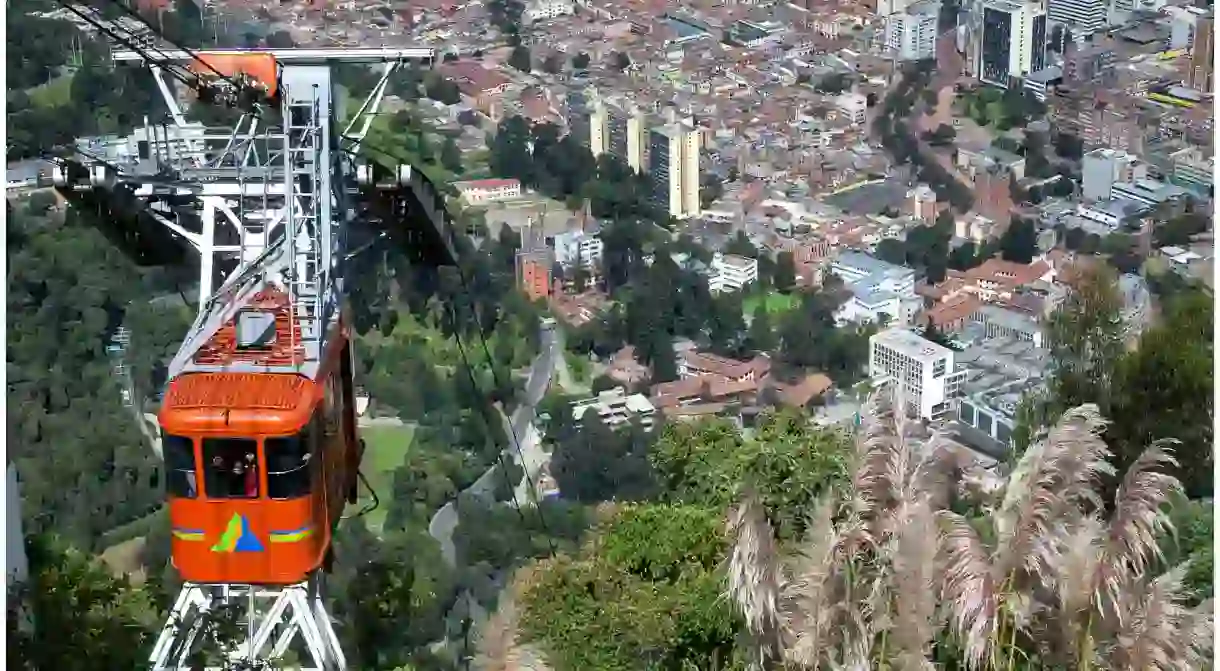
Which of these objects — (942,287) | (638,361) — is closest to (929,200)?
(942,287)

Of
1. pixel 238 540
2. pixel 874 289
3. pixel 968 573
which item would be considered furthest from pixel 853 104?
pixel 968 573

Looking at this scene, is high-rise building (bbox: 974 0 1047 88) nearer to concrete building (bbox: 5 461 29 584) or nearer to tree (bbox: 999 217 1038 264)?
tree (bbox: 999 217 1038 264)

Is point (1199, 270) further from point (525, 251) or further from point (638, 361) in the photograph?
point (525, 251)

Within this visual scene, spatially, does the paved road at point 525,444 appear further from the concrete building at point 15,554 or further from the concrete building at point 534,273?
the concrete building at point 15,554

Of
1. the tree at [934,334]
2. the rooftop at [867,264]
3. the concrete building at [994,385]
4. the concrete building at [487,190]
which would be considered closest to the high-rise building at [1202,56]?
the rooftop at [867,264]

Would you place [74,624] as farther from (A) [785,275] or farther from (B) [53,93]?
(A) [785,275]
